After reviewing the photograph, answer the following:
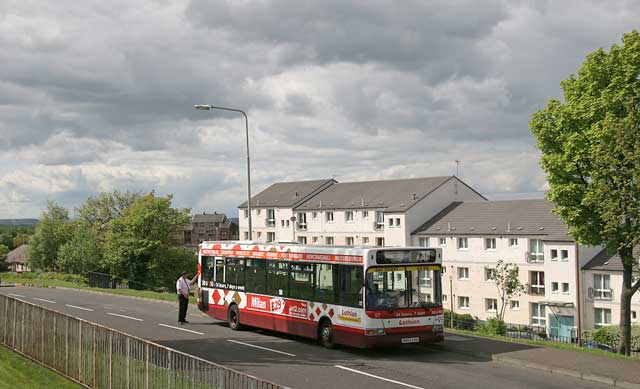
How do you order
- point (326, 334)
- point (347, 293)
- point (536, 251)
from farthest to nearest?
point (536, 251)
point (326, 334)
point (347, 293)

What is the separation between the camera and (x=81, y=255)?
7600 centimetres

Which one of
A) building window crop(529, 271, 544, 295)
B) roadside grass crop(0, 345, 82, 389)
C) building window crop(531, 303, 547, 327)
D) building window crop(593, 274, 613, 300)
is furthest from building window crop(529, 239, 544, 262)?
roadside grass crop(0, 345, 82, 389)

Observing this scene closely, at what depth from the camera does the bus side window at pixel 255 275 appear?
20.8 metres

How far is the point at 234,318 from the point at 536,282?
44834 mm

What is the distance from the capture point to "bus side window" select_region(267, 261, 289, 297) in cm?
1967

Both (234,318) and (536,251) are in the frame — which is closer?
(234,318)

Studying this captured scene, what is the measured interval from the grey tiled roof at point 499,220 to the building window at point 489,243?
0.73 meters

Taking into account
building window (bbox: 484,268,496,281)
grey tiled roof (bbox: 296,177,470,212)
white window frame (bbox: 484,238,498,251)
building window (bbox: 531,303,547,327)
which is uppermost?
grey tiled roof (bbox: 296,177,470,212)

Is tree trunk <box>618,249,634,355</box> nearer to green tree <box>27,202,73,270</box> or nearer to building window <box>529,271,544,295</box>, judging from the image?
building window <box>529,271,544,295</box>

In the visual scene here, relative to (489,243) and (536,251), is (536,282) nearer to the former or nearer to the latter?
(536,251)

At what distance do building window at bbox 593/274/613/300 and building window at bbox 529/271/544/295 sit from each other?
229 inches

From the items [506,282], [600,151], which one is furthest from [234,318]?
[506,282]

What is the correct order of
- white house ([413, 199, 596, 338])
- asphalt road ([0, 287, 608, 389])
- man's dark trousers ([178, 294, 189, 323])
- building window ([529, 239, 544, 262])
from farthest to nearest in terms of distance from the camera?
building window ([529, 239, 544, 262]) → white house ([413, 199, 596, 338]) → man's dark trousers ([178, 294, 189, 323]) → asphalt road ([0, 287, 608, 389])

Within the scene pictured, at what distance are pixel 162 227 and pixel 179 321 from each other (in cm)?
4915
